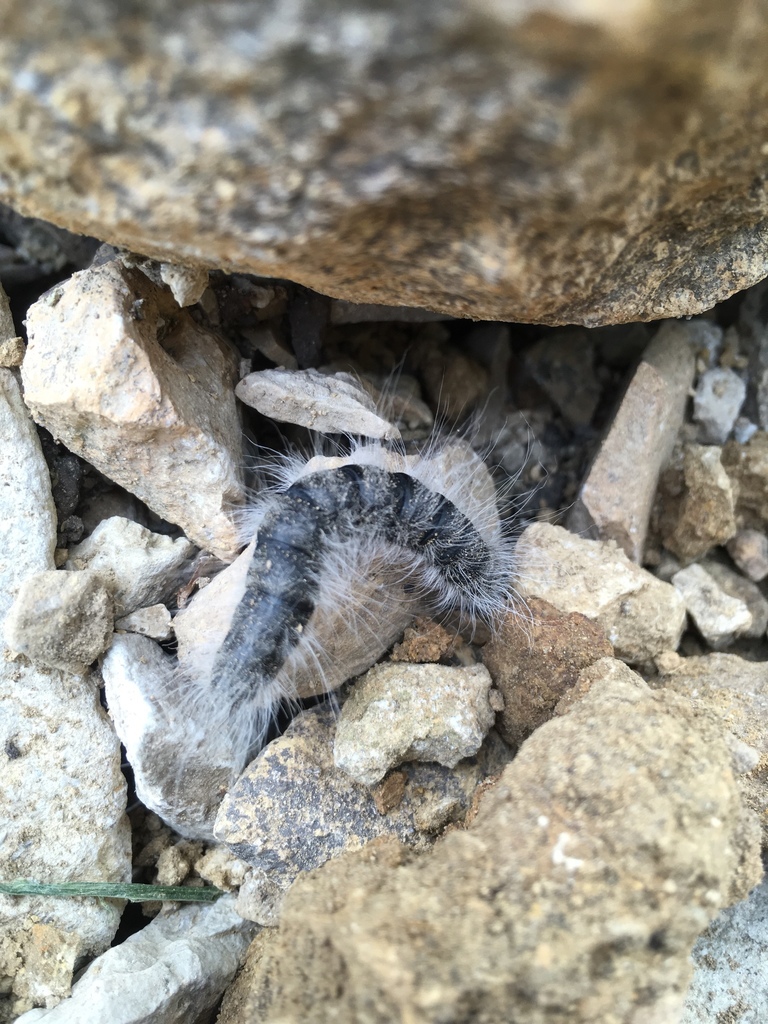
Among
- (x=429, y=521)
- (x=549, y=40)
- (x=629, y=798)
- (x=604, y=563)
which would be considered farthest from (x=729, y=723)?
(x=549, y=40)

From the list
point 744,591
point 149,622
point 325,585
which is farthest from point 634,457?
point 149,622

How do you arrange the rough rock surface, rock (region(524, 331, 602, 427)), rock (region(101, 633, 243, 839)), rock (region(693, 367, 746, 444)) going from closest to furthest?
the rough rock surface < rock (region(101, 633, 243, 839)) < rock (region(693, 367, 746, 444)) < rock (region(524, 331, 602, 427))

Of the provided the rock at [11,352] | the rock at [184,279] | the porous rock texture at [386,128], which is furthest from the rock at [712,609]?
the rock at [11,352]

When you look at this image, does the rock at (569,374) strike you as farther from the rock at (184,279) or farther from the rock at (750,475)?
the rock at (184,279)

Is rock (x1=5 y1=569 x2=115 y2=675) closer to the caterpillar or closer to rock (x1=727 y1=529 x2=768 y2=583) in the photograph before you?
the caterpillar

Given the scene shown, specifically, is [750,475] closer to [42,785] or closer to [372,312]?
[372,312]

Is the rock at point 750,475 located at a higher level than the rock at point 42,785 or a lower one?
higher

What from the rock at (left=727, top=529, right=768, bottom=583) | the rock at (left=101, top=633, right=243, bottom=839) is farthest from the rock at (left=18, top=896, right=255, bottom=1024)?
the rock at (left=727, top=529, right=768, bottom=583)
